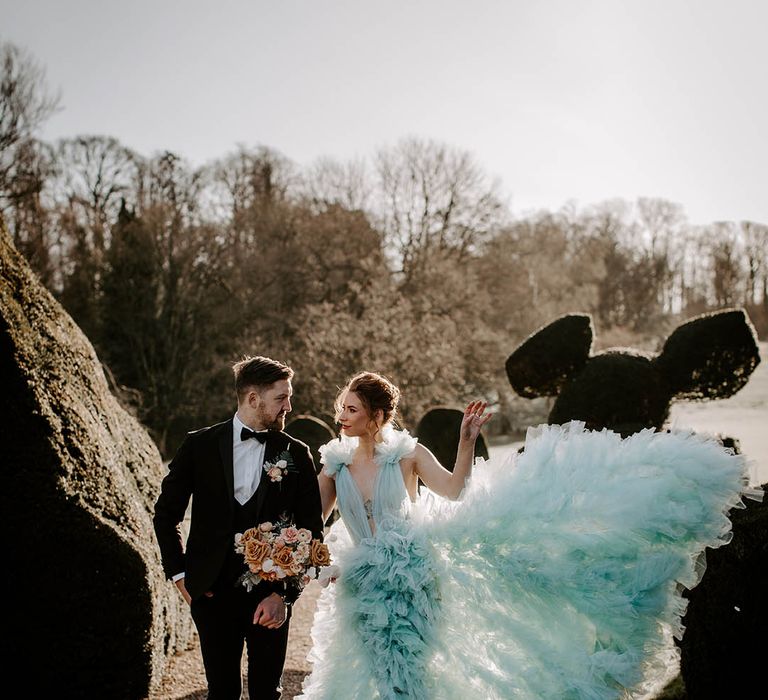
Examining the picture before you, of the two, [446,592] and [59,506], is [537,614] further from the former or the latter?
[59,506]

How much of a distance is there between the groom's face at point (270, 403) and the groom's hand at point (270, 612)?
2.70 feet

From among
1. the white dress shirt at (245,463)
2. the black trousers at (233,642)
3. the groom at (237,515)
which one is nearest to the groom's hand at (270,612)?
the groom at (237,515)

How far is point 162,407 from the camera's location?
78.8 feet

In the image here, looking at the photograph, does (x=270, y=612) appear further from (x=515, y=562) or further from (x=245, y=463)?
(x=515, y=562)

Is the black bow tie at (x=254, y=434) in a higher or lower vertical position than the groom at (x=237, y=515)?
higher

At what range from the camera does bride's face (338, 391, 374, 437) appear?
3738 mm

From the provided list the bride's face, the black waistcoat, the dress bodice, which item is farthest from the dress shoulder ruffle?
the black waistcoat

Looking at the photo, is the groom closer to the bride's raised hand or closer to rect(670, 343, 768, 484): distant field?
the bride's raised hand

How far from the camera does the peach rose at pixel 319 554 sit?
10.3 feet

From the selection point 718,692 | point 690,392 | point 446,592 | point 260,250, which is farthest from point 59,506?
point 260,250

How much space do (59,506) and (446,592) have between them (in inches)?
99.1

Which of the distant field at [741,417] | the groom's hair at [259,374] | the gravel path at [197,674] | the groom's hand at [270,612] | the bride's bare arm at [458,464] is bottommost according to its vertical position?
the distant field at [741,417]

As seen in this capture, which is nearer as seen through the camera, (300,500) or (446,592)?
(446,592)

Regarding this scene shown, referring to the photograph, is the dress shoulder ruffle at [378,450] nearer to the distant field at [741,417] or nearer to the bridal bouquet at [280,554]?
the bridal bouquet at [280,554]
